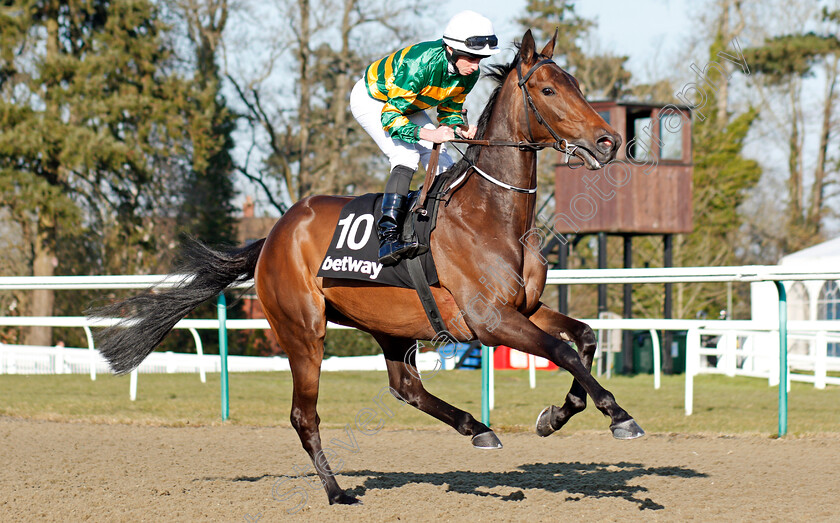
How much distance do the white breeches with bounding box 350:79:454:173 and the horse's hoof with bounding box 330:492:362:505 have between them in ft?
5.43

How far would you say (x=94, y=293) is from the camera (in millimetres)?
20594

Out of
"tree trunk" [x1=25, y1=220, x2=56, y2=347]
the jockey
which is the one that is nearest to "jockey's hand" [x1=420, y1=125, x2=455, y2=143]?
the jockey

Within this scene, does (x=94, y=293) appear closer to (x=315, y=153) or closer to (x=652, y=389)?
(x=315, y=153)

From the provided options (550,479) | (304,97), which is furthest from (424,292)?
(304,97)

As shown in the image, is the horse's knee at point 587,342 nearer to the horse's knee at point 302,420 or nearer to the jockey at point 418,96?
the jockey at point 418,96

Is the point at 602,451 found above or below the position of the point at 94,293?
below

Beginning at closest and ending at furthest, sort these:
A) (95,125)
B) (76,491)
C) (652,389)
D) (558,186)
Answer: (76,491) < (652,389) < (558,186) < (95,125)

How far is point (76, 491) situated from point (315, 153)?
2204 centimetres

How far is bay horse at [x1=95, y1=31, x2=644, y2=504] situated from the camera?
389 centimetres

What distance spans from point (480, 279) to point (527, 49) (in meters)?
1.09

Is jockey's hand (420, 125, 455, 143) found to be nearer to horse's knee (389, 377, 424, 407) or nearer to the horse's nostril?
the horse's nostril

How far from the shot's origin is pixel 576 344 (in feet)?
13.4

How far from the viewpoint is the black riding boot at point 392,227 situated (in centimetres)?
424

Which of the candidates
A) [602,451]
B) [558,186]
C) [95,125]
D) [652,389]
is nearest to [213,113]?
[95,125]
